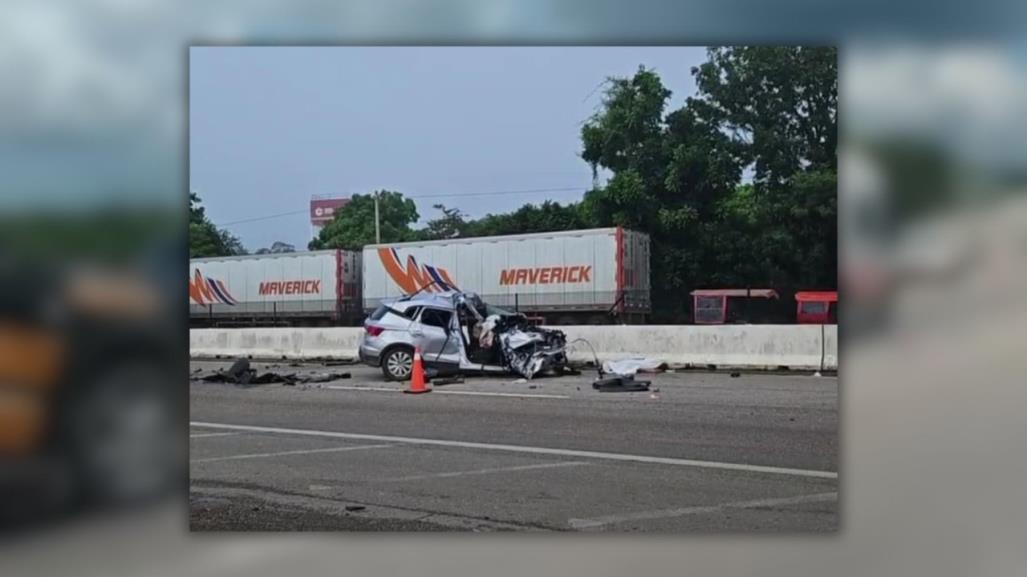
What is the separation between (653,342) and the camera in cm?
548

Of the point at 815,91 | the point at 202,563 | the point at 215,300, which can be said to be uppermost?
the point at 815,91

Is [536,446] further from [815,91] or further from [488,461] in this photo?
[815,91]

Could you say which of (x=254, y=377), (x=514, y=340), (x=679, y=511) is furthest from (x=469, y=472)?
(x=254, y=377)

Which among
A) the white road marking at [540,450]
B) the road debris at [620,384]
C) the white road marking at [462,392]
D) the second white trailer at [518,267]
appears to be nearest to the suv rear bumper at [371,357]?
the white road marking at [462,392]

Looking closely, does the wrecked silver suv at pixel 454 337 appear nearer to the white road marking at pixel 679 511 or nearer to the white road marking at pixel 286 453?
the white road marking at pixel 286 453

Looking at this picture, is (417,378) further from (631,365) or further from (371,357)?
(631,365)

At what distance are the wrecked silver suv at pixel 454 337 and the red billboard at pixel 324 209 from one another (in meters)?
0.72

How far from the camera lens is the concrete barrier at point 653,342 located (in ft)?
18.0

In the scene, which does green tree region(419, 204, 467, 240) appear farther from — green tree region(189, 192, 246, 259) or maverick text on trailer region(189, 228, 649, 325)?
green tree region(189, 192, 246, 259)
